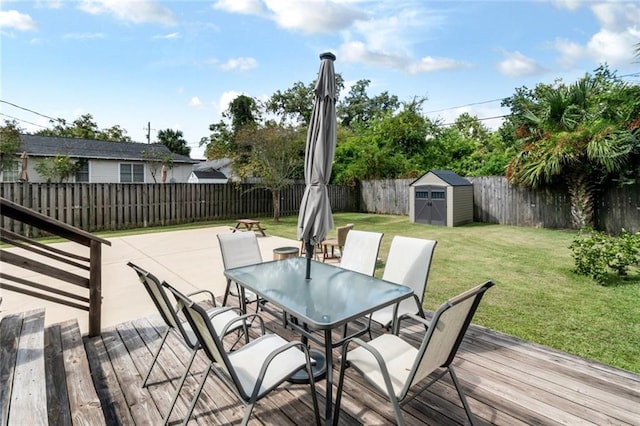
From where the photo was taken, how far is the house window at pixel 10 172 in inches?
488

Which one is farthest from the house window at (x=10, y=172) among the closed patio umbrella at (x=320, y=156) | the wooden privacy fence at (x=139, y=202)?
the closed patio umbrella at (x=320, y=156)

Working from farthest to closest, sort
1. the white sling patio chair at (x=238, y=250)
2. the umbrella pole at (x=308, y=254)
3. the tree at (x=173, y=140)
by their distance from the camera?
1. the tree at (x=173, y=140)
2. the white sling patio chair at (x=238, y=250)
3. the umbrella pole at (x=308, y=254)

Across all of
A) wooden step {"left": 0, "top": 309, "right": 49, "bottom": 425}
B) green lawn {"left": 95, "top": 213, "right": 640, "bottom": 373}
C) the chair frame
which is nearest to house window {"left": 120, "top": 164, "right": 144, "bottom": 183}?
the chair frame

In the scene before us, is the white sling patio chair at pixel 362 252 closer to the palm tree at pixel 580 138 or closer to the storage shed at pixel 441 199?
the palm tree at pixel 580 138

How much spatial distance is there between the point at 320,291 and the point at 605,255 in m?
4.85

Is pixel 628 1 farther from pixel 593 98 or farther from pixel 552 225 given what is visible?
pixel 552 225

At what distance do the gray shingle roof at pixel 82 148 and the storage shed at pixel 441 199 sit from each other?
13.8 metres

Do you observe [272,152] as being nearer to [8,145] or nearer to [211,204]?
[211,204]

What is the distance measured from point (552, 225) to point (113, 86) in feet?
55.6

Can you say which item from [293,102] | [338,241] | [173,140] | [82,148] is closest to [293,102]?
[293,102]

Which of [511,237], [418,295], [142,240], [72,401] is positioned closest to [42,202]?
[142,240]

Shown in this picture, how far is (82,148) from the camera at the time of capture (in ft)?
50.6

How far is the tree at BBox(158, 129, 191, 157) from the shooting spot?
108ft

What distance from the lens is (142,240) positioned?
8273 mm
